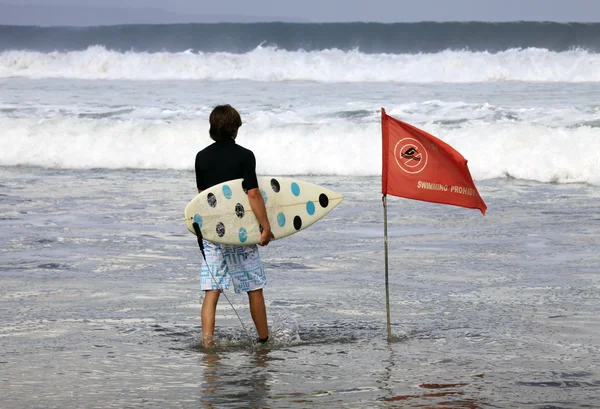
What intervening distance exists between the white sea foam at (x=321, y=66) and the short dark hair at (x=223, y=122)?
29181mm

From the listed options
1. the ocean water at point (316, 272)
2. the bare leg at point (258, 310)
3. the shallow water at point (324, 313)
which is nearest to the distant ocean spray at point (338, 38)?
the ocean water at point (316, 272)

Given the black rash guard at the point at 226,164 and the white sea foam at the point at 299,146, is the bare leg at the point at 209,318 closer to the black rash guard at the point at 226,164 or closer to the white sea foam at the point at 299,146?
the black rash guard at the point at 226,164

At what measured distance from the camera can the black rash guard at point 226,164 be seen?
6148 mm

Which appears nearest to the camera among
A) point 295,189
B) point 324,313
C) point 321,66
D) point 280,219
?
point 280,219

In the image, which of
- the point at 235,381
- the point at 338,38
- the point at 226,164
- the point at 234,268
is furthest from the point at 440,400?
the point at 338,38

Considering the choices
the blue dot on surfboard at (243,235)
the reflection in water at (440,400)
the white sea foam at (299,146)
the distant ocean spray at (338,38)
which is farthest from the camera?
the distant ocean spray at (338,38)

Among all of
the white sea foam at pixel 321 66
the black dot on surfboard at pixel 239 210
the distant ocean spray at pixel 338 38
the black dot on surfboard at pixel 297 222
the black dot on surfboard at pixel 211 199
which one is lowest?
the black dot on surfboard at pixel 297 222

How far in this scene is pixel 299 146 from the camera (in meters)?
18.9

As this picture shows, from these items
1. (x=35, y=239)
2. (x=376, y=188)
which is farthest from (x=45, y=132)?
(x=35, y=239)

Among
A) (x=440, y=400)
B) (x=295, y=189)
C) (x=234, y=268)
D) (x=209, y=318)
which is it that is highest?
(x=295, y=189)

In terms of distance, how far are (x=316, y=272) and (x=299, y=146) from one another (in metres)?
10.3

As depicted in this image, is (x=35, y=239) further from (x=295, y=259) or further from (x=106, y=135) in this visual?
(x=106, y=135)

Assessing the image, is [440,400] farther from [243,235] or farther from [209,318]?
[209,318]

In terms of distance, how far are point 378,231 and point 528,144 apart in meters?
7.12
